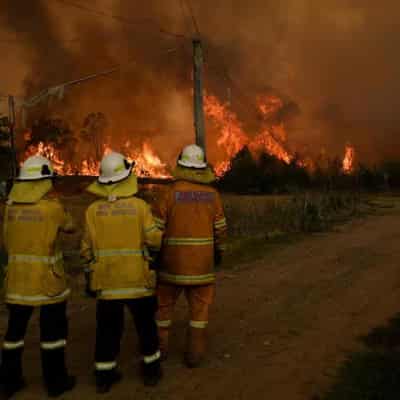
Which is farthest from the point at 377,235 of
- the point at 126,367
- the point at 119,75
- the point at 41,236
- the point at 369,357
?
the point at 119,75

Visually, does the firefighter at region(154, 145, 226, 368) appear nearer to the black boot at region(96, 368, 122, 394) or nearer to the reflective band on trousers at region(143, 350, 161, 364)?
the reflective band on trousers at region(143, 350, 161, 364)

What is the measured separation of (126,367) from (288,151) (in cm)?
3607

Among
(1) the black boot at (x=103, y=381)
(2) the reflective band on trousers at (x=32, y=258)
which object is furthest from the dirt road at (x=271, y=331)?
(2) the reflective band on trousers at (x=32, y=258)

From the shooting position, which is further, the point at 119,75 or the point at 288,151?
the point at 119,75

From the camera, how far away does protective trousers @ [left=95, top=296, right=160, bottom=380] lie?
13.7 ft

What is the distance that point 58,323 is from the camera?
163 inches

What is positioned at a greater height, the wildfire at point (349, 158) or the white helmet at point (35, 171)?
the wildfire at point (349, 158)

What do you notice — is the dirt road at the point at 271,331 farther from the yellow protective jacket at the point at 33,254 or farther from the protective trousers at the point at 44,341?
the yellow protective jacket at the point at 33,254

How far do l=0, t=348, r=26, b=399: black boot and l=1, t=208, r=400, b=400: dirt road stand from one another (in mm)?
114

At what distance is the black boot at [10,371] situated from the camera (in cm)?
413

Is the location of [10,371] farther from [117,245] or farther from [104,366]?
[117,245]

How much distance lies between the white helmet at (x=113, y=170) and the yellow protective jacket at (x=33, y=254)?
0.47 m

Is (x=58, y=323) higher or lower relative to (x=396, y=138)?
lower

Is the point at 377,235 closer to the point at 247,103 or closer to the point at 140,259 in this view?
the point at 140,259
